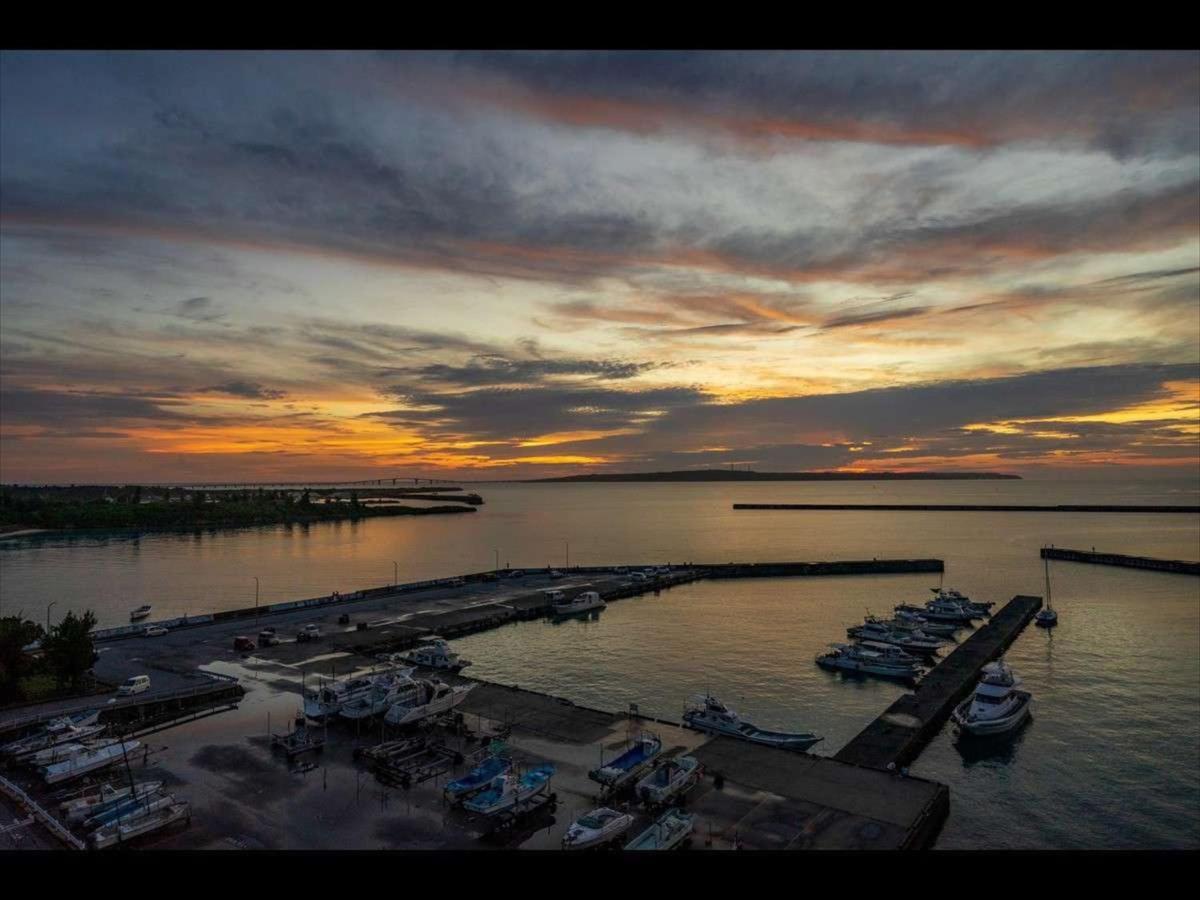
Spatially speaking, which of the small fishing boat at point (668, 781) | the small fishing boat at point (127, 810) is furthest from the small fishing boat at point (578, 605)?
the small fishing boat at point (127, 810)

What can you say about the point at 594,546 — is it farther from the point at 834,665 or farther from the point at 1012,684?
the point at 1012,684

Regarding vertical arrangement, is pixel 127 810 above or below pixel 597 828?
above

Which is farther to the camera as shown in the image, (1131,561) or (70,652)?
(1131,561)

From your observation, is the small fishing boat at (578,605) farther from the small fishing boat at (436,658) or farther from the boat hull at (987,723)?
the boat hull at (987,723)

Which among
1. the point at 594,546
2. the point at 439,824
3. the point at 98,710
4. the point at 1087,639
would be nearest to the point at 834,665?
the point at 1087,639

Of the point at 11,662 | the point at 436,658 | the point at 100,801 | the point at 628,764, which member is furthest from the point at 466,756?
the point at 11,662

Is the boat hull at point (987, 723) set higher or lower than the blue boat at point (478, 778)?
lower

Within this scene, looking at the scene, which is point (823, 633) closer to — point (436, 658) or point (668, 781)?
point (436, 658)
